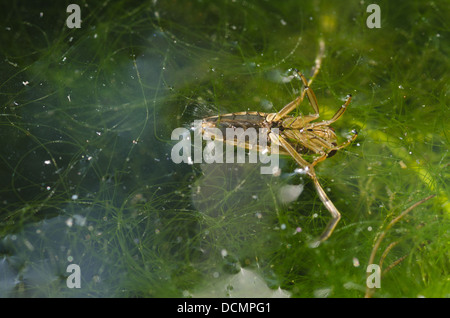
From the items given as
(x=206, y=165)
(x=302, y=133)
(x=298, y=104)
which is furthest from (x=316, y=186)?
(x=206, y=165)

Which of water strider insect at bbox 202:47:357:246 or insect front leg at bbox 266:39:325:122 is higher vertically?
insect front leg at bbox 266:39:325:122

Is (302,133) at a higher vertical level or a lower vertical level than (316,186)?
higher

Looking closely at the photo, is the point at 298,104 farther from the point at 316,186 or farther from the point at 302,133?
the point at 316,186

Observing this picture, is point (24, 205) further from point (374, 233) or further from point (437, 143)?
point (437, 143)

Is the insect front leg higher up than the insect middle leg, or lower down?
higher up
